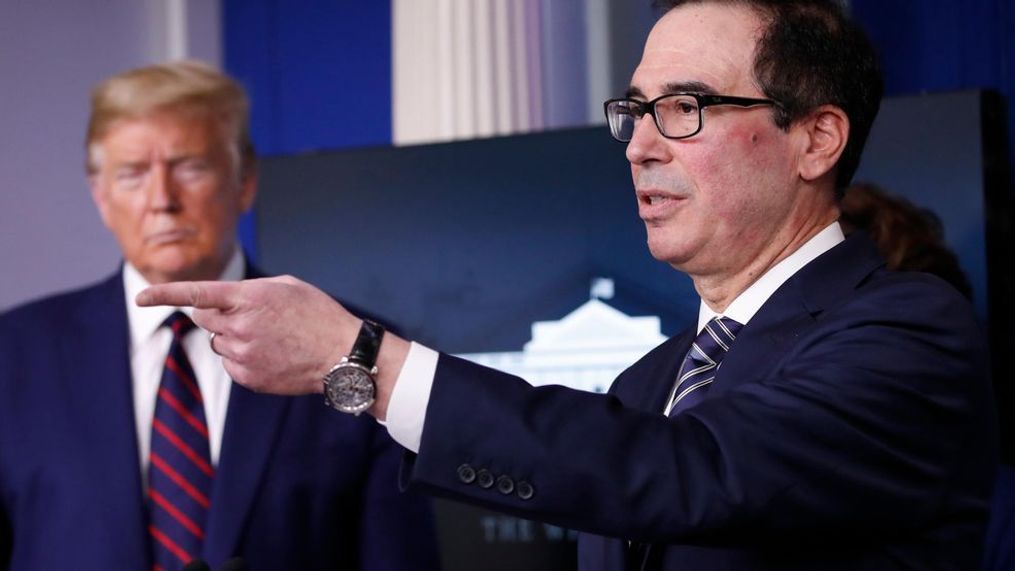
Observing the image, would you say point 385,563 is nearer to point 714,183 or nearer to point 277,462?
point 277,462

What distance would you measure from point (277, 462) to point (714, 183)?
37.0 inches

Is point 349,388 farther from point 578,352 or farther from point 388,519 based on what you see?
point 578,352

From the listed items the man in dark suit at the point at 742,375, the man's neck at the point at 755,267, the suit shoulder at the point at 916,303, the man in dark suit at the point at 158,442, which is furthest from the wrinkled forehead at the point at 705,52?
the man in dark suit at the point at 158,442

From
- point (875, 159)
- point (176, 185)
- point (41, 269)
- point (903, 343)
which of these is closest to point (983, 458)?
point (903, 343)

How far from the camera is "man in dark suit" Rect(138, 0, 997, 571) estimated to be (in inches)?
47.0

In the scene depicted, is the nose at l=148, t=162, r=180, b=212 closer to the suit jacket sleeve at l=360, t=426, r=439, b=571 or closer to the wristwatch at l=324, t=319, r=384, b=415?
the suit jacket sleeve at l=360, t=426, r=439, b=571

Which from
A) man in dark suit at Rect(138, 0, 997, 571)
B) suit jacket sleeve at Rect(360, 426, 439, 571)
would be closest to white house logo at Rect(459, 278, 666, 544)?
suit jacket sleeve at Rect(360, 426, 439, 571)

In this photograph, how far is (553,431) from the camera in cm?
121

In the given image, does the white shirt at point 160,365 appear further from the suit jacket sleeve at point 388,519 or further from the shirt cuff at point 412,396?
the shirt cuff at point 412,396

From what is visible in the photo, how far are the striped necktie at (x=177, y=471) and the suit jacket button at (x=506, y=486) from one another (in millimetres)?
1043

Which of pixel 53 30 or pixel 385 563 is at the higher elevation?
pixel 53 30

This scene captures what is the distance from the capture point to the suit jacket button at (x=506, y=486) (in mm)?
1196

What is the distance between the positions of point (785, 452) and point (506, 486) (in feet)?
0.80

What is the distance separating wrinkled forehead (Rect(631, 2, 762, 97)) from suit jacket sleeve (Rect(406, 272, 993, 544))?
0.36 m
